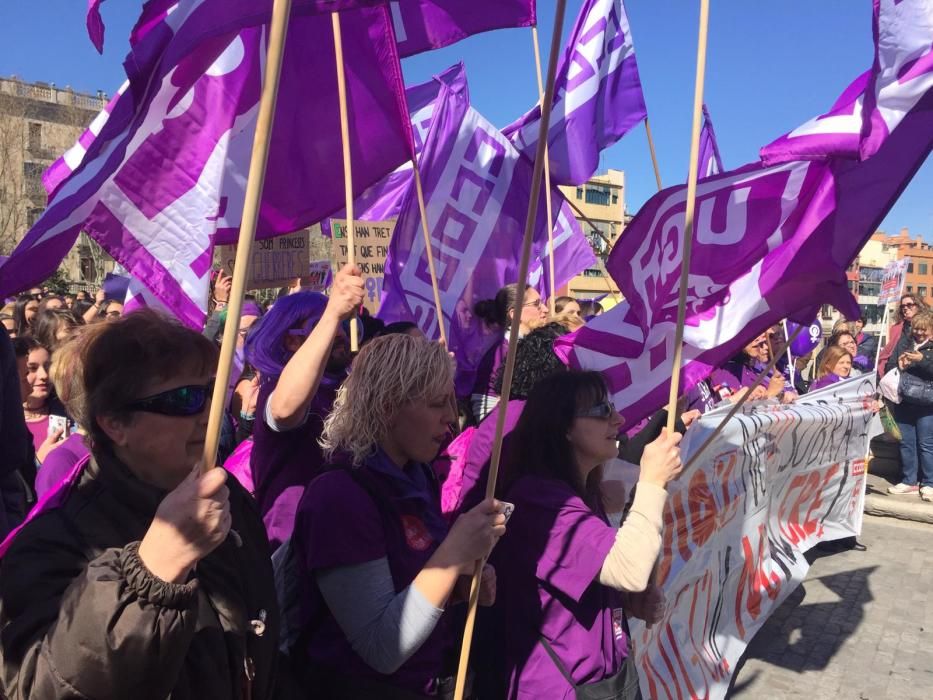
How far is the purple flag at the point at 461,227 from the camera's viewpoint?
454 cm

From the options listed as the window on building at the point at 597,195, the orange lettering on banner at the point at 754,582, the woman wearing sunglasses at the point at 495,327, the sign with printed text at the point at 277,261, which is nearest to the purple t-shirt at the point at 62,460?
the sign with printed text at the point at 277,261

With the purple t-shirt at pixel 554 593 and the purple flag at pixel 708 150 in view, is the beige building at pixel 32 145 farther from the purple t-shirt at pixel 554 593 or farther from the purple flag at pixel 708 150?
the purple t-shirt at pixel 554 593

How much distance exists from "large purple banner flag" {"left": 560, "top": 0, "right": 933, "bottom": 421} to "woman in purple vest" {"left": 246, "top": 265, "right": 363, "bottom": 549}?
102 centimetres

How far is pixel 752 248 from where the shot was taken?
2717 millimetres

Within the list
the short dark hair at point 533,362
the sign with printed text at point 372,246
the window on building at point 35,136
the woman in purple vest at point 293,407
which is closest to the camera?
the woman in purple vest at point 293,407

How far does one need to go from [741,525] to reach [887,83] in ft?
8.95

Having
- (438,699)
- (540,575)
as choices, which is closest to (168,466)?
(438,699)

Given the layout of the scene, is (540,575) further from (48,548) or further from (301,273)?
(301,273)

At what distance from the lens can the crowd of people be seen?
1212mm

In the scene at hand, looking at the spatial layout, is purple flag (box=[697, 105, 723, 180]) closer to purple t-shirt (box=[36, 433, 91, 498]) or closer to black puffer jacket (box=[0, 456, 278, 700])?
purple t-shirt (box=[36, 433, 91, 498])

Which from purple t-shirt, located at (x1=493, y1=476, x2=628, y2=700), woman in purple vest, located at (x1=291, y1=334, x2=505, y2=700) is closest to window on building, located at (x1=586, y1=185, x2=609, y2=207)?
purple t-shirt, located at (x1=493, y1=476, x2=628, y2=700)

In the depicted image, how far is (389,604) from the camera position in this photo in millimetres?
1748

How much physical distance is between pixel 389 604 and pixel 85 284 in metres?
37.7

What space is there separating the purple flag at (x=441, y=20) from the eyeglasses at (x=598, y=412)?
234cm
